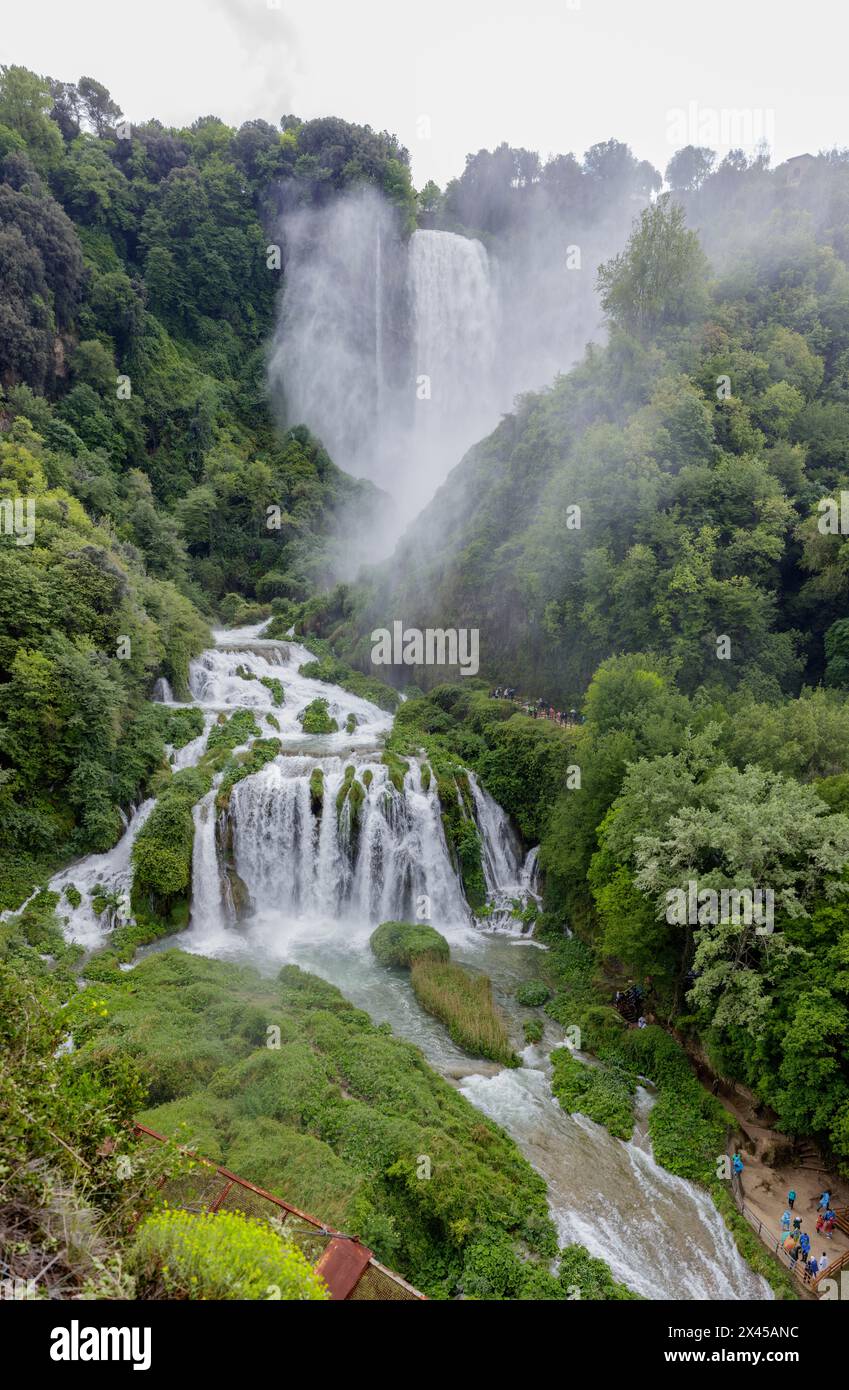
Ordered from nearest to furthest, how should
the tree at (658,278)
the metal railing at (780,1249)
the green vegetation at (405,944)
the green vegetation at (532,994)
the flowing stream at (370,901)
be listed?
the metal railing at (780,1249)
the flowing stream at (370,901)
the green vegetation at (532,994)
the green vegetation at (405,944)
the tree at (658,278)

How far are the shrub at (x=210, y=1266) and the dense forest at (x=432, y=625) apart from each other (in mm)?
249

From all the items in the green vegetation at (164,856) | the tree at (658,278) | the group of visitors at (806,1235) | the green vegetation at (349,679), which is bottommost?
the group of visitors at (806,1235)

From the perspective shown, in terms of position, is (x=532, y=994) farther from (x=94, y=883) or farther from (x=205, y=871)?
(x=94, y=883)

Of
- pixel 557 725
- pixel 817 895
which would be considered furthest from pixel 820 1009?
pixel 557 725

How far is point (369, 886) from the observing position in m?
26.0

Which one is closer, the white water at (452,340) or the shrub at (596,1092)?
the shrub at (596,1092)

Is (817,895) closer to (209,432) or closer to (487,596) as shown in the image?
→ (487,596)

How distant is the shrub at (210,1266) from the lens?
6.07 meters

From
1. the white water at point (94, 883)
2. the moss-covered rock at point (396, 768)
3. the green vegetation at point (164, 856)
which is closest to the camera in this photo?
the white water at point (94, 883)

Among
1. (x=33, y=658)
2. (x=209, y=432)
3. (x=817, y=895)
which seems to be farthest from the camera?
(x=209, y=432)

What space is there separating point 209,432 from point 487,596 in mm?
39196

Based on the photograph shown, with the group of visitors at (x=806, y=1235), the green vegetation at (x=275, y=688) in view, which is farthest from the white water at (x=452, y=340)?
the group of visitors at (x=806, y=1235)

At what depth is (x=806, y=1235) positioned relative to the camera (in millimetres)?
13062

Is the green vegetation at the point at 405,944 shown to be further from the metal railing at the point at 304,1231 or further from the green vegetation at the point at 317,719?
the green vegetation at the point at 317,719
